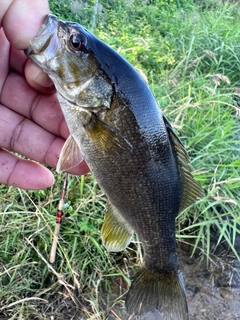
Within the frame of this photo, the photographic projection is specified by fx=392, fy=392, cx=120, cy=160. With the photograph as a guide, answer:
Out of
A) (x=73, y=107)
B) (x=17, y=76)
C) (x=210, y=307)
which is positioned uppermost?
(x=73, y=107)

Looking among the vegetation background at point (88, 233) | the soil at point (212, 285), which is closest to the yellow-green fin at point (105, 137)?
the vegetation background at point (88, 233)

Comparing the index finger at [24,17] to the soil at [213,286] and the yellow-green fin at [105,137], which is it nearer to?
the yellow-green fin at [105,137]

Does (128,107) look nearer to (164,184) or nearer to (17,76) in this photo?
(164,184)

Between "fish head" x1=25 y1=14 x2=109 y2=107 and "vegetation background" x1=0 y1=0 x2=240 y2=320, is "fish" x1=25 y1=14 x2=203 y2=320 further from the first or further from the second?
"vegetation background" x1=0 y1=0 x2=240 y2=320

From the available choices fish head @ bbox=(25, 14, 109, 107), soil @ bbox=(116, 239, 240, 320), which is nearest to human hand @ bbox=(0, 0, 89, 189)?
fish head @ bbox=(25, 14, 109, 107)

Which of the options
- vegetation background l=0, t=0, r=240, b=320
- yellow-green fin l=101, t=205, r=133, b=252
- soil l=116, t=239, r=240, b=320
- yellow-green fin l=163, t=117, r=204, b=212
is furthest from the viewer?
soil l=116, t=239, r=240, b=320

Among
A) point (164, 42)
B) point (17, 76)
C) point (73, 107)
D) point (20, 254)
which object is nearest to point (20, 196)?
point (20, 254)

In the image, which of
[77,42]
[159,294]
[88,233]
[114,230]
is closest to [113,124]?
[77,42]

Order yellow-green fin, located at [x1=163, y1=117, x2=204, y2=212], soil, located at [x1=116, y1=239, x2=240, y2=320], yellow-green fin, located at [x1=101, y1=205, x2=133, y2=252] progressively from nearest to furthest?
yellow-green fin, located at [x1=163, y1=117, x2=204, y2=212] < yellow-green fin, located at [x1=101, y1=205, x2=133, y2=252] < soil, located at [x1=116, y1=239, x2=240, y2=320]
